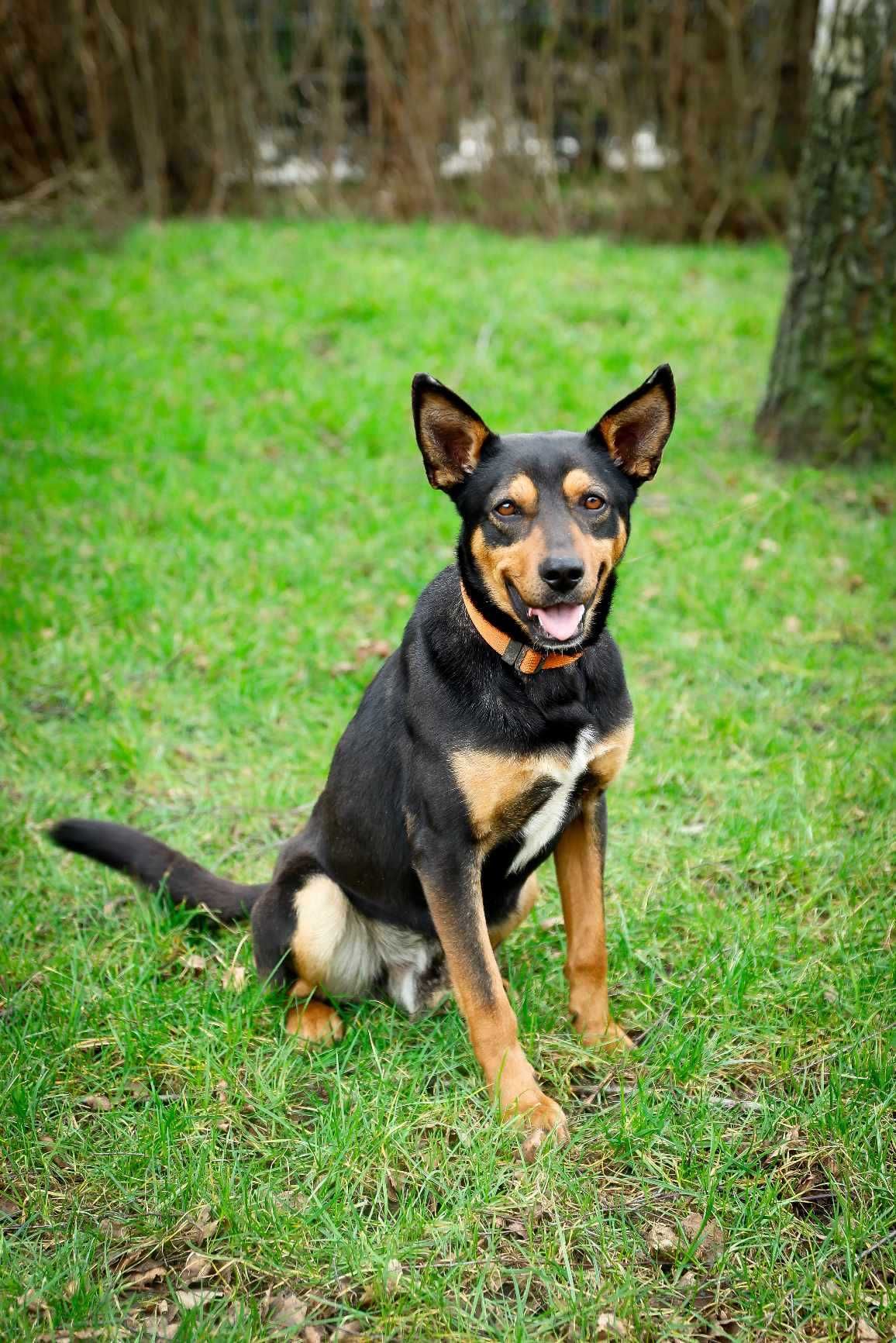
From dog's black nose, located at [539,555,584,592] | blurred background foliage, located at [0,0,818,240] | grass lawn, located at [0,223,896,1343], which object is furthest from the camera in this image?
blurred background foliage, located at [0,0,818,240]

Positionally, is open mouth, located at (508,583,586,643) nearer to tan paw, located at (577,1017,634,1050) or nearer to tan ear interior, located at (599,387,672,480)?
tan ear interior, located at (599,387,672,480)

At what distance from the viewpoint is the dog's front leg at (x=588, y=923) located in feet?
10.1

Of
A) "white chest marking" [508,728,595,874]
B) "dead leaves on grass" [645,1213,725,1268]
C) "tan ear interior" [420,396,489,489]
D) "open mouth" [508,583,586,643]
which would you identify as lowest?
"dead leaves on grass" [645,1213,725,1268]

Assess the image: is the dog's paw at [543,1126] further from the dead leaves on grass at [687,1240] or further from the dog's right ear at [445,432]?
the dog's right ear at [445,432]

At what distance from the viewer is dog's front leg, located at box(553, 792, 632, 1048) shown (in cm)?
307

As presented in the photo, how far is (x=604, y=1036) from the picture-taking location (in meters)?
3.12

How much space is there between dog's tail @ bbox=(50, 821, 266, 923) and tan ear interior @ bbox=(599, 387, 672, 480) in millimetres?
1681

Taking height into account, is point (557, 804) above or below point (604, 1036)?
above

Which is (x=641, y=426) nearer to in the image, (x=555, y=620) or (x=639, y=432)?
(x=639, y=432)

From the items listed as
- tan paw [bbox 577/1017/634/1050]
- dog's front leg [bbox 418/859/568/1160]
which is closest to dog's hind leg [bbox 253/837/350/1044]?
dog's front leg [bbox 418/859/568/1160]

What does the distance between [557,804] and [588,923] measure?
1.37 ft

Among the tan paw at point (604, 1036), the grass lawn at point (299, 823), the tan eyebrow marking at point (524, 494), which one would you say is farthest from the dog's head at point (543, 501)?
the grass lawn at point (299, 823)

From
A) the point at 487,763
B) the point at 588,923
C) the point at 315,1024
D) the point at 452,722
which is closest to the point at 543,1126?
the point at 588,923

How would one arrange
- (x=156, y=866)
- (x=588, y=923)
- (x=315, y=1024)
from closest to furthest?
(x=588, y=923) → (x=315, y=1024) → (x=156, y=866)
